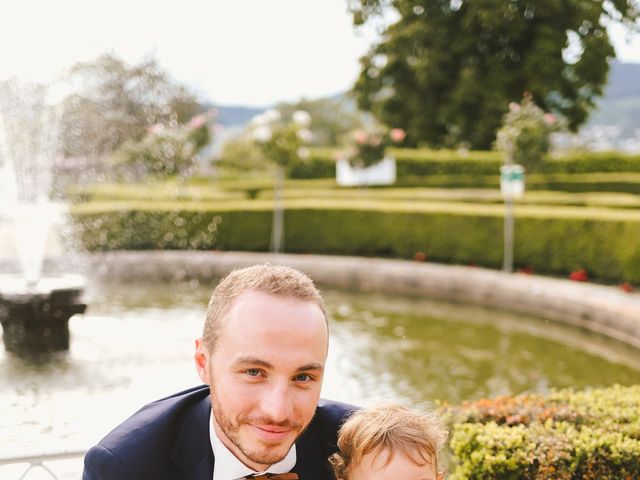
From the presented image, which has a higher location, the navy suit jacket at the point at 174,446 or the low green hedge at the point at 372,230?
the navy suit jacket at the point at 174,446

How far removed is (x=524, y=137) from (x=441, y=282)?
3391mm

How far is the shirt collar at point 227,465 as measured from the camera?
1523mm

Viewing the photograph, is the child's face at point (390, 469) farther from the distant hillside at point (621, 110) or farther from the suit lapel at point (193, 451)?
the distant hillside at point (621, 110)

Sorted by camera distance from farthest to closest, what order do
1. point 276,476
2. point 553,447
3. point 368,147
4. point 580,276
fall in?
point 368,147 < point 580,276 < point 553,447 < point 276,476

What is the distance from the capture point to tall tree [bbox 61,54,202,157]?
72.4 ft

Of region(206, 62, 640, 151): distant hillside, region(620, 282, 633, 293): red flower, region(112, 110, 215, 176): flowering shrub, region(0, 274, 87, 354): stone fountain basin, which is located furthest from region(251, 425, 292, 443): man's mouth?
region(206, 62, 640, 151): distant hillside

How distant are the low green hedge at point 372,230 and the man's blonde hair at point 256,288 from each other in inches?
398

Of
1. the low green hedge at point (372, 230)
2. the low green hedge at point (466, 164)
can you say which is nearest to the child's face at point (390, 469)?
the low green hedge at point (372, 230)

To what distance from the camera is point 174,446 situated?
1.57 metres

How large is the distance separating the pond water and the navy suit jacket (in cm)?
277

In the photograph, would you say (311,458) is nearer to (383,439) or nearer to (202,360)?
(383,439)

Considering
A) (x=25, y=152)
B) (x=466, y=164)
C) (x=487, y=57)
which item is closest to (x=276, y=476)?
(x=25, y=152)

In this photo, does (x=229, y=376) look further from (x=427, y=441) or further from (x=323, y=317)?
(x=427, y=441)

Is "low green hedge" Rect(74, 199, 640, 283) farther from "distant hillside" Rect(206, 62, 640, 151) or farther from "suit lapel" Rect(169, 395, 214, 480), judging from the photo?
"distant hillside" Rect(206, 62, 640, 151)
